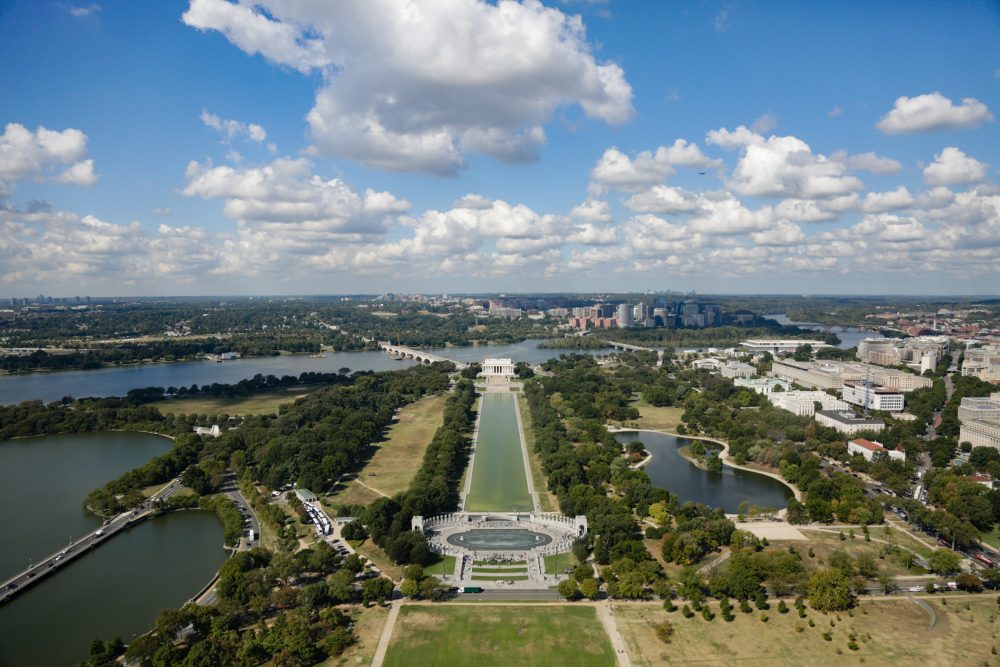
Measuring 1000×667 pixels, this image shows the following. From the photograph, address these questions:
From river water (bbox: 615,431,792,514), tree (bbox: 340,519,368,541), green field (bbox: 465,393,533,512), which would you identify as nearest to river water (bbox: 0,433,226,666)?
tree (bbox: 340,519,368,541)

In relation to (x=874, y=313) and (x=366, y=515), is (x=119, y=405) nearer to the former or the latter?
(x=366, y=515)

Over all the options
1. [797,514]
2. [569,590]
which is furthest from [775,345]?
[569,590]

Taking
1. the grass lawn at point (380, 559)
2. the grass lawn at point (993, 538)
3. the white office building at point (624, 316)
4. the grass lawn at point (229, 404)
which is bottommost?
the grass lawn at point (380, 559)

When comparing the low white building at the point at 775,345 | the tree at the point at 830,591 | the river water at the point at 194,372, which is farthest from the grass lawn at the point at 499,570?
the low white building at the point at 775,345

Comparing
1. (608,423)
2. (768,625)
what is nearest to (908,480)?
(768,625)

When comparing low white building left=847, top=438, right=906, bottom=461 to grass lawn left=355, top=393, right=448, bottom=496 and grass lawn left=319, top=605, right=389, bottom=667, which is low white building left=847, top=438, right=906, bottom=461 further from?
grass lawn left=319, top=605, right=389, bottom=667

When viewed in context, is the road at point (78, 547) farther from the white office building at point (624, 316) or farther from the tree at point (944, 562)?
the white office building at point (624, 316)

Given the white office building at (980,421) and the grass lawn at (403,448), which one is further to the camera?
the white office building at (980,421)
